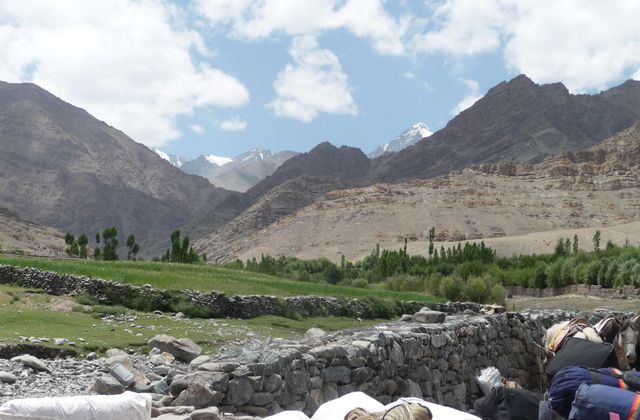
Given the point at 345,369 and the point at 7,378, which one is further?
the point at 7,378

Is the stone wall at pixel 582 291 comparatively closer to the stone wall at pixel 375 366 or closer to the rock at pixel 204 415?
the stone wall at pixel 375 366

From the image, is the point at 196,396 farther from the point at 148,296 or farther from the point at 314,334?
the point at 148,296

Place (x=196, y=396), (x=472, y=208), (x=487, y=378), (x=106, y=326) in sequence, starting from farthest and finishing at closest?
(x=472, y=208) → (x=106, y=326) → (x=487, y=378) → (x=196, y=396)

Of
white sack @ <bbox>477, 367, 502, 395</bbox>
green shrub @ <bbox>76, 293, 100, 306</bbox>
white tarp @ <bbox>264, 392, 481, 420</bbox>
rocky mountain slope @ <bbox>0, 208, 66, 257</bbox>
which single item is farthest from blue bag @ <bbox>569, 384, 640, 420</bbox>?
rocky mountain slope @ <bbox>0, 208, 66, 257</bbox>

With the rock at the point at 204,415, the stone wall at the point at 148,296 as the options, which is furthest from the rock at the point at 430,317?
the stone wall at the point at 148,296

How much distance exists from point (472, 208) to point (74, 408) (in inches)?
6855

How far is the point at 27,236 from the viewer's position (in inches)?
4953

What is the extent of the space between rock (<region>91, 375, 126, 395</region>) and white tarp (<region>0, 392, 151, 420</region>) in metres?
3.98

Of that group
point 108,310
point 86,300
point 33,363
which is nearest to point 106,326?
point 108,310

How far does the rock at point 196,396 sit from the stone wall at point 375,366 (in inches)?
0.6

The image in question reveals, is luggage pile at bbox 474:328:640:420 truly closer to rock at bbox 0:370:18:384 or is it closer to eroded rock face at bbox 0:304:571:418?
eroded rock face at bbox 0:304:571:418

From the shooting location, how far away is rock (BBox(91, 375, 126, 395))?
8927mm

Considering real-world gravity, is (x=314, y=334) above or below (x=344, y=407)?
below

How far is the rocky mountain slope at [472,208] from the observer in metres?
163
